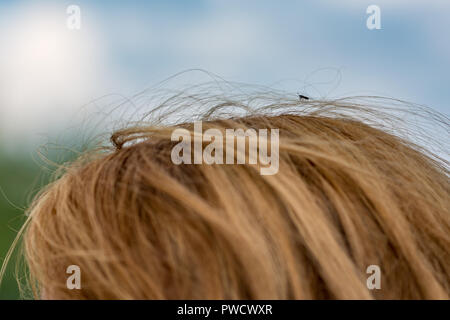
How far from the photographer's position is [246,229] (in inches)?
31.7

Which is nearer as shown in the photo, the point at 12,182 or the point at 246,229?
the point at 246,229

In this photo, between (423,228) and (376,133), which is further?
(376,133)

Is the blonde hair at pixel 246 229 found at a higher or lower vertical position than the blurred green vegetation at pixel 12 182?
higher

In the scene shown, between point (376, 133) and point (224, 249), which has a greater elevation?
point (376, 133)

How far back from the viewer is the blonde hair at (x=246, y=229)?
2.62ft

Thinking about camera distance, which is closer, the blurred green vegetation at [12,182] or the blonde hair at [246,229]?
the blonde hair at [246,229]

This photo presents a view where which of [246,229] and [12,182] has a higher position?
[246,229]

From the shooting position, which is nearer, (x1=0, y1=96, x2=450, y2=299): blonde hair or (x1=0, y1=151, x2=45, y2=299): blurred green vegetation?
(x1=0, y1=96, x2=450, y2=299): blonde hair

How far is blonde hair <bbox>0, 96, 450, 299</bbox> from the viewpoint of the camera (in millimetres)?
799

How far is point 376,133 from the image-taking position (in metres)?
1.18

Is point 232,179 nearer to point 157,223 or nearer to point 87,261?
point 157,223

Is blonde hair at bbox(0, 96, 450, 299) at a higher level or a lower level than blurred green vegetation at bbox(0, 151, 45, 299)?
higher
